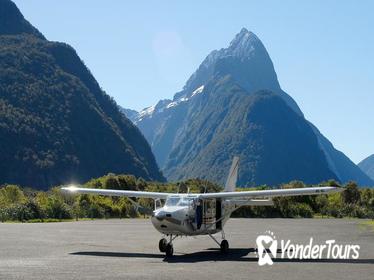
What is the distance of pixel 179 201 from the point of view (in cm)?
2398

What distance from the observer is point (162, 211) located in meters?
22.5

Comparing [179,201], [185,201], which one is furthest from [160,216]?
[185,201]

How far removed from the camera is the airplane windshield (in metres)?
23.9

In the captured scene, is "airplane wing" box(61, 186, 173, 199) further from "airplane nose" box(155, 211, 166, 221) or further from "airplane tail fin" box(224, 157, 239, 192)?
"airplane tail fin" box(224, 157, 239, 192)

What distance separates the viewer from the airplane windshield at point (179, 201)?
23.9 m

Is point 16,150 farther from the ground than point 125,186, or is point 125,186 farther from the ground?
point 16,150

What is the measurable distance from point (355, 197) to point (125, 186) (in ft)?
127

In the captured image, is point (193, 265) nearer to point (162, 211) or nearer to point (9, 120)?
point (162, 211)

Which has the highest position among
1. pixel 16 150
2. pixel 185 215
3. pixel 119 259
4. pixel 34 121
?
pixel 34 121

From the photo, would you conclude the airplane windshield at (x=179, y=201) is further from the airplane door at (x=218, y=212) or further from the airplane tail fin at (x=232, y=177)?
the airplane tail fin at (x=232, y=177)

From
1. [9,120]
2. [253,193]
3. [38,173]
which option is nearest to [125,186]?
[253,193]

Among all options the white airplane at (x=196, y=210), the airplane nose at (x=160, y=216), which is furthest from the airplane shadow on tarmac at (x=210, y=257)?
the airplane nose at (x=160, y=216)

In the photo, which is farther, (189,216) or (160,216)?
(189,216)

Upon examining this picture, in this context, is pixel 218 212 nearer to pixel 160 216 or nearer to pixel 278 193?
pixel 278 193
